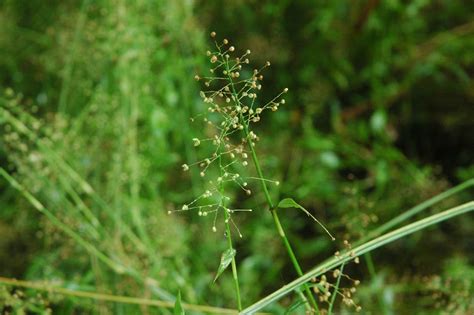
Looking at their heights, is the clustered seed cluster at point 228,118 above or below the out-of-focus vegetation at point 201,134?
below

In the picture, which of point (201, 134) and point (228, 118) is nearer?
point (228, 118)

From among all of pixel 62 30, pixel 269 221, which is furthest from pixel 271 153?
pixel 62 30

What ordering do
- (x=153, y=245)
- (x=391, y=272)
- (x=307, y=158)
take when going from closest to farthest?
(x=153, y=245)
(x=391, y=272)
(x=307, y=158)

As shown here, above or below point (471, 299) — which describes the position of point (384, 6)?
above

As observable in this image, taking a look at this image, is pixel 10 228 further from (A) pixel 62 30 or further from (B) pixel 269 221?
(B) pixel 269 221

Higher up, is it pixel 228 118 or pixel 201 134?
pixel 201 134

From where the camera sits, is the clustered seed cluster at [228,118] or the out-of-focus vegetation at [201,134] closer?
the clustered seed cluster at [228,118]

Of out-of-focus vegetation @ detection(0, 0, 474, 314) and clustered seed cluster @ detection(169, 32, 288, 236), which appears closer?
clustered seed cluster @ detection(169, 32, 288, 236)

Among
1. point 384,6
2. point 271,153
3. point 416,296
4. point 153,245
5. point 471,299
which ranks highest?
point 384,6
